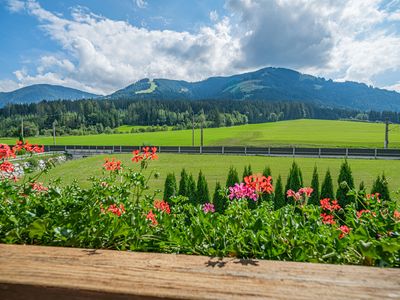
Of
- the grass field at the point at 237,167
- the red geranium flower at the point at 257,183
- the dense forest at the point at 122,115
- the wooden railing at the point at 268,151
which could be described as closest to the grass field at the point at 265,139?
the wooden railing at the point at 268,151

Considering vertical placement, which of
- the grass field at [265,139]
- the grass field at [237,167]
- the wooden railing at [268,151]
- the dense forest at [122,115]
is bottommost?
the grass field at [237,167]

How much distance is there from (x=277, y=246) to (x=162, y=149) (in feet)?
124

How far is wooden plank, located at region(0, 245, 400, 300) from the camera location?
78 centimetres

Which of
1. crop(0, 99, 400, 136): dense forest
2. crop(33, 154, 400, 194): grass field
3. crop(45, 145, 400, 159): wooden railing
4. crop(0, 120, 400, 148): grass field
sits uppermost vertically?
crop(0, 99, 400, 136): dense forest

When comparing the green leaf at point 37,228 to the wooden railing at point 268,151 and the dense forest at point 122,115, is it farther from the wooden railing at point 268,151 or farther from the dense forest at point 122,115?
the dense forest at point 122,115

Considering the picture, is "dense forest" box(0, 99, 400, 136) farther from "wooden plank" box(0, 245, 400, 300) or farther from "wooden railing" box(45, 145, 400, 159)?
"wooden plank" box(0, 245, 400, 300)

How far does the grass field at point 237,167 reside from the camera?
70.7ft

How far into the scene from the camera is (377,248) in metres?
1.00

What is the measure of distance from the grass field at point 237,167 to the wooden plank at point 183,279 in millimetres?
17523

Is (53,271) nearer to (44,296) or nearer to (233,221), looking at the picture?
(44,296)

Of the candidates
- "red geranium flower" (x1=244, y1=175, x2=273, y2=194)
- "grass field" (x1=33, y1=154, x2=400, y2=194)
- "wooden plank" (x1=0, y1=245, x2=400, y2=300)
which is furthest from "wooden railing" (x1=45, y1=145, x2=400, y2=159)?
"wooden plank" (x1=0, y1=245, x2=400, y2=300)

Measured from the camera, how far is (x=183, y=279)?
842mm


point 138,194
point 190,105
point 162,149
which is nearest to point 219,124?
point 190,105

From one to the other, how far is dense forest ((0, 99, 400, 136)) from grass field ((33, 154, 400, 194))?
48737 millimetres
